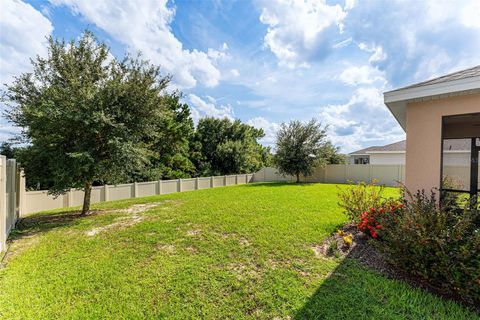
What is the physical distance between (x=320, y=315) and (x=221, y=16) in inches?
419

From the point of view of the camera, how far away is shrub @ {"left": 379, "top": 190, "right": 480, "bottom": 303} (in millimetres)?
2879

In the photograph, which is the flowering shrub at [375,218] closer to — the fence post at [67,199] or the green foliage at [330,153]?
the fence post at [67,199]

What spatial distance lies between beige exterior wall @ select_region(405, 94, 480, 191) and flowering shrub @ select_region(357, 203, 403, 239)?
556mm

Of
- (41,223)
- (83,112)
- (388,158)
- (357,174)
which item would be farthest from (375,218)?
(388,158)

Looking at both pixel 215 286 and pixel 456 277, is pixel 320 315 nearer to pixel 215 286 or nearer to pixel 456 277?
pixel 215 286

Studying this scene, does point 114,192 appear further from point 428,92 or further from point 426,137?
point 428,92

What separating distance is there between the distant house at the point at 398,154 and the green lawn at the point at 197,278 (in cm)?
289

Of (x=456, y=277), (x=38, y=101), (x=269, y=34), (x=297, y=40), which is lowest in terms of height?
(x=456, y=277)

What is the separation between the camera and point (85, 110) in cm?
705

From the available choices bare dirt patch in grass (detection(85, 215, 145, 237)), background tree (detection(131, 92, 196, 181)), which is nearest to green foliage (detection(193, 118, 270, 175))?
background tree (detection(131, 92, 196, 181))

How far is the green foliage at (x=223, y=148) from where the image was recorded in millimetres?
23875

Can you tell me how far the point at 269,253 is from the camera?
4367mm

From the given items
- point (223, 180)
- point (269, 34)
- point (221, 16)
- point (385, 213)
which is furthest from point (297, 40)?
point (223, 180)

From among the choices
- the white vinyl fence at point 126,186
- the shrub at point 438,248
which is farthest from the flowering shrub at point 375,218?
the white vinyl fence at point 126,186
